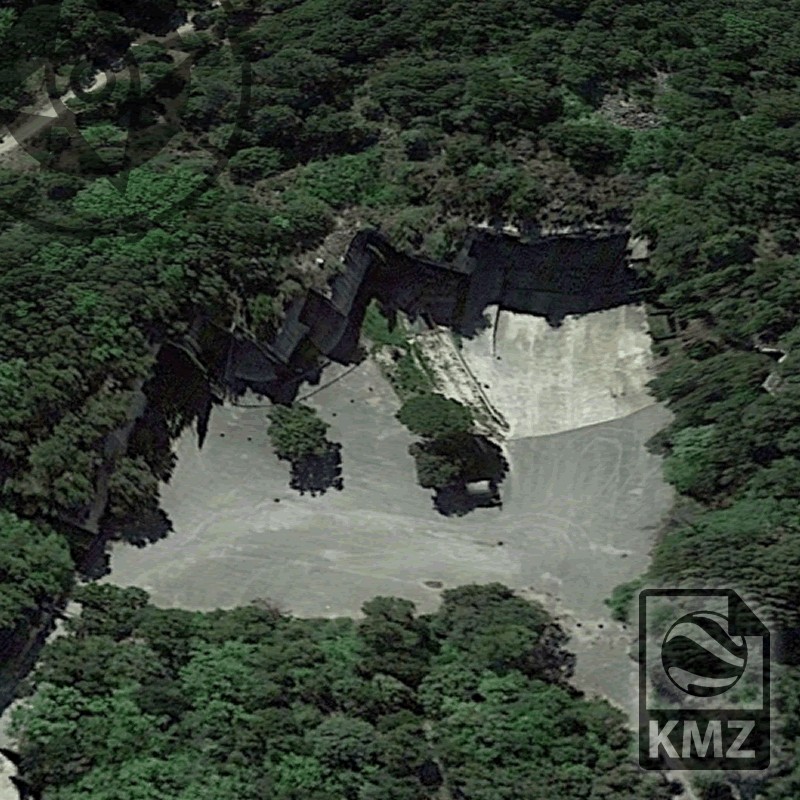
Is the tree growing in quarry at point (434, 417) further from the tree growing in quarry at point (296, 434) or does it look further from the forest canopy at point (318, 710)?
the forest canopy at point (318, 710)

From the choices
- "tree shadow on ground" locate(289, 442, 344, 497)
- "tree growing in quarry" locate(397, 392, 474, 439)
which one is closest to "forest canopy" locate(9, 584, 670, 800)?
"tree shadow on ground" locate(289, 442, 344, 497)

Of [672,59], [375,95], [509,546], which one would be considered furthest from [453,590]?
[672,59]

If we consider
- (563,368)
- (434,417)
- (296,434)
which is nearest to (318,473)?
(296,434)

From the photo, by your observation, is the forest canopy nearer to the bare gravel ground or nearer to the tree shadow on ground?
the bare gravel ground

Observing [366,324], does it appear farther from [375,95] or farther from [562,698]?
[562,698]

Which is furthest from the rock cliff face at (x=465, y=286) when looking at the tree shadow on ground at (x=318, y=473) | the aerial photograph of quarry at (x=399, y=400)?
the tree shadow on ground at (x=318, y=473)
